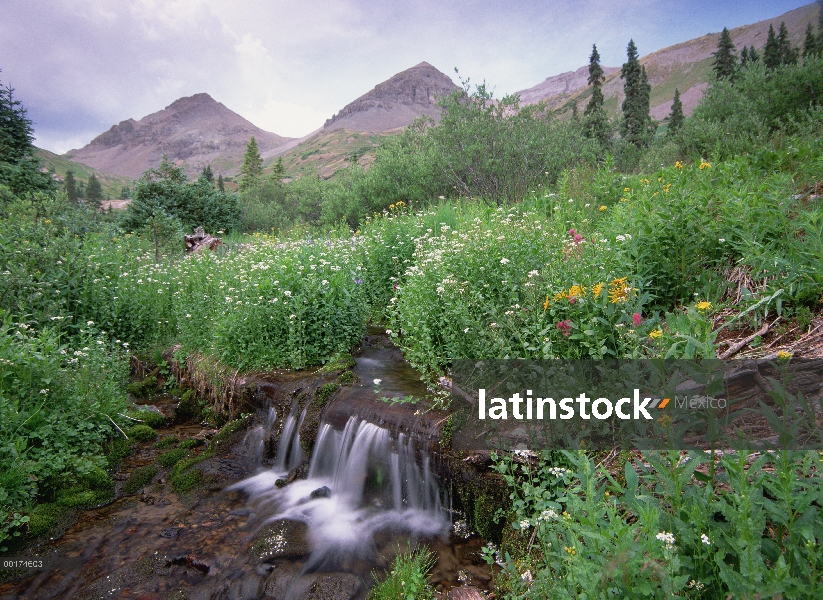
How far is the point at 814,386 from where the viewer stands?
9.05ft

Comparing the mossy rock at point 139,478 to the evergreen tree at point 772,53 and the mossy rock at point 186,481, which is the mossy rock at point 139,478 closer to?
the mossy rock at point 186,481

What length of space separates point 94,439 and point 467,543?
4.58 metres

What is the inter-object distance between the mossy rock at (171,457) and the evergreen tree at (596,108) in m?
32.9

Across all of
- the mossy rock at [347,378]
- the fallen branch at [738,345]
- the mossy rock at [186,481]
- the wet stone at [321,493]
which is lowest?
the wet stone at [321,493]

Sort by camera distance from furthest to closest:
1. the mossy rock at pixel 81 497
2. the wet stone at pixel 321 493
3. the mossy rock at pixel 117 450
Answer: the mossy rock at pixel 117 450 → the wet stone at pixel 321 493 → the mossy rock at pixel 81 497

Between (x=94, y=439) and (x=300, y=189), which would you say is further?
(x=300, y=189)

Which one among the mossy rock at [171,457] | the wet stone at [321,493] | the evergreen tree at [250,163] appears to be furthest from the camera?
the evergreen tree at [250,163]

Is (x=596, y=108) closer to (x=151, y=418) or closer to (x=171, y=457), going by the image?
(x=151, y=418)

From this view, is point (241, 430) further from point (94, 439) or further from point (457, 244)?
point (457, 244)

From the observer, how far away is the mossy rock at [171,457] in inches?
221

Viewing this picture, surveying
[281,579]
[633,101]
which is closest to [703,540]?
[281,579]

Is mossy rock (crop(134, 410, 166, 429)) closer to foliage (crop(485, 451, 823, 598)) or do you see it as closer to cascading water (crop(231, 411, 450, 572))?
cascading water (crop(231, 411, 450, 572))

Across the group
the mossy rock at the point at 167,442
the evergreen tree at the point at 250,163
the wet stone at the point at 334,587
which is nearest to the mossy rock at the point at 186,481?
the mossy rock at the point at 167,442

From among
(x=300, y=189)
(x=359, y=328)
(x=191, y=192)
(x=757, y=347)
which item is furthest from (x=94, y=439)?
(x=300, y=189)
